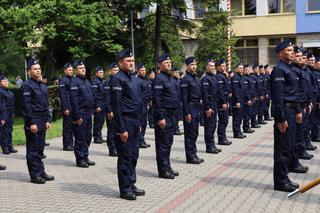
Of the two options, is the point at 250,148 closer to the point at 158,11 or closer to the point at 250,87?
the point at 250,87

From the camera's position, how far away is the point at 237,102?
1392 centimetres

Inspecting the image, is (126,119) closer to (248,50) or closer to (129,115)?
(129,115)

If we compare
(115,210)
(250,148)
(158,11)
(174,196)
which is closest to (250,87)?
(250,148)

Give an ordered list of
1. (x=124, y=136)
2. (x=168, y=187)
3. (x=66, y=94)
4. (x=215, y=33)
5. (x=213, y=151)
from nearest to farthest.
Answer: (x=124, y=136)
(x=168, y=187)
(x=213, y=151)
(x=66, y=94)
(x=215, y=33)

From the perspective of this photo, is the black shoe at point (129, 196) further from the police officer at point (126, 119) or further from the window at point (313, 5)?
the window at point (313, 5)

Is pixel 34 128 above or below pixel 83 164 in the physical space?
above

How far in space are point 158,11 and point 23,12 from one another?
30.8ft

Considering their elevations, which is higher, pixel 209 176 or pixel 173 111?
pixel 173 111

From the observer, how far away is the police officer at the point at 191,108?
32.6 ft

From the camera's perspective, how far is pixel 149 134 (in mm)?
15625

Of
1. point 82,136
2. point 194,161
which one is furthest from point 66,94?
point 194,161

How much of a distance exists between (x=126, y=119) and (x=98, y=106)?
6138 millimetres

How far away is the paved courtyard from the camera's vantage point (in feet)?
22.5

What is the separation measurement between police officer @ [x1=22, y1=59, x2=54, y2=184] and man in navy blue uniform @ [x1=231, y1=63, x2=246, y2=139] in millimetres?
6612
